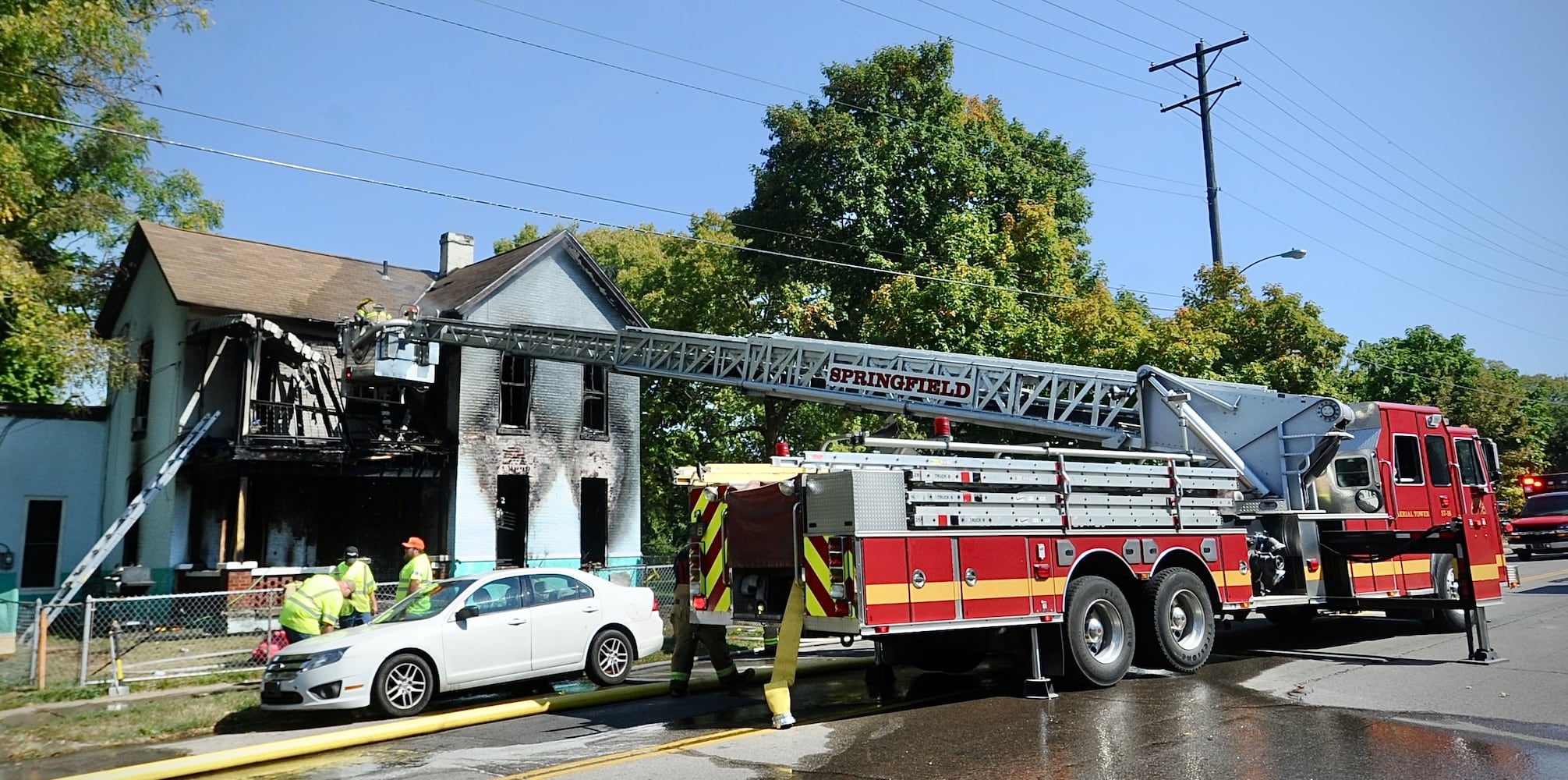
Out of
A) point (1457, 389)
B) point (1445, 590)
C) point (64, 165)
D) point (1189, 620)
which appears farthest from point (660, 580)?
point (1457, 389)

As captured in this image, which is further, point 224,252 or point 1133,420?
point 224,252

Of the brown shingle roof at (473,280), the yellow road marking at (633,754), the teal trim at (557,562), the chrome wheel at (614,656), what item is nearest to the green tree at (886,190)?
the brown shingle roof at (473,280)

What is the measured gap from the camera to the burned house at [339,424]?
20.2 meters

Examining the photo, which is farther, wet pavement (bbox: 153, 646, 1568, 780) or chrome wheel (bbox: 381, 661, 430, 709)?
chrome wheel (bbox: 381, 661, 430, 709)

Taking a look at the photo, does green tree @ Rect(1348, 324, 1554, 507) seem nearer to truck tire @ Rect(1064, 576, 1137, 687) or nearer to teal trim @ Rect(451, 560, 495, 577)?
teal trim @ Rect(451, 560, 495, 577)

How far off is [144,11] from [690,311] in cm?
1468

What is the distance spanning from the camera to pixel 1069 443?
1800 centimetres

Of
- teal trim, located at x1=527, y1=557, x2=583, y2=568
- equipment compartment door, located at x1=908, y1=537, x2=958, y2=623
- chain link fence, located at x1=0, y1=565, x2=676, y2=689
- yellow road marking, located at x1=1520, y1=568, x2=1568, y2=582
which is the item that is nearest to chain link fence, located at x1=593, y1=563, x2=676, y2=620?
chain link fence, located at x1=0, y1=565, x2=676, y2=689

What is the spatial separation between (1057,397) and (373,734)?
27.7 ft

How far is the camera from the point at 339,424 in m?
21.4

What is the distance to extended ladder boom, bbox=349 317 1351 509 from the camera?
12.0m

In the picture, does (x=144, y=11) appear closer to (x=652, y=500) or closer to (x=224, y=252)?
(x=224, y=252)

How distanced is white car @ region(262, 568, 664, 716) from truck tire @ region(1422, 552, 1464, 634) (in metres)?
9.29

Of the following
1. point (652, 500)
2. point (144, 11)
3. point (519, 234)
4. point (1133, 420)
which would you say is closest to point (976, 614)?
point (1133, 420)
